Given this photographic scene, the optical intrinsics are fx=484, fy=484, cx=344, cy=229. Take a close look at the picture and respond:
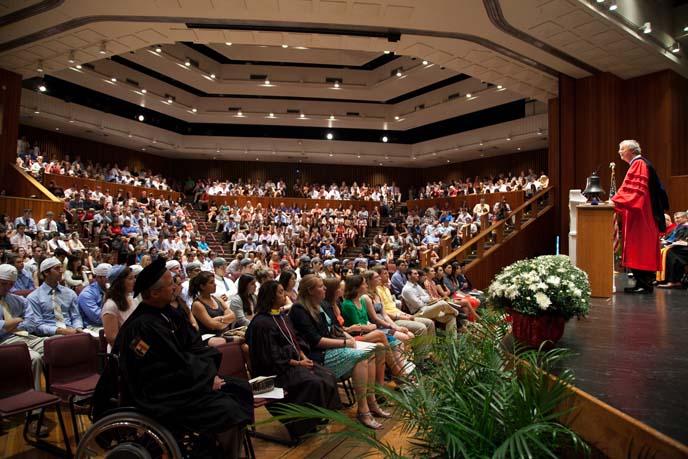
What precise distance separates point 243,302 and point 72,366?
1.70 metres

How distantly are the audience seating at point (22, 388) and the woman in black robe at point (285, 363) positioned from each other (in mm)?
1290

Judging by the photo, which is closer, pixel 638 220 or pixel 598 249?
pixel 598 249

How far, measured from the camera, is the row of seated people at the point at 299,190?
20.0 meters

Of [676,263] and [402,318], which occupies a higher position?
[676,263]

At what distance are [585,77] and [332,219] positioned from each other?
30.9ft

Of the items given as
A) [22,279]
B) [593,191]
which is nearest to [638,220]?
[593,191]

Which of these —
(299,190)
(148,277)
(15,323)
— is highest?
(299,190)

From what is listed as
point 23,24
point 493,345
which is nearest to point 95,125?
point 23,24

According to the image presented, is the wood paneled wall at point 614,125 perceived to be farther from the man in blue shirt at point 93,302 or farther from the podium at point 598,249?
the man in blue shirt at point 93,302

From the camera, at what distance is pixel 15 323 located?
3.67 meters

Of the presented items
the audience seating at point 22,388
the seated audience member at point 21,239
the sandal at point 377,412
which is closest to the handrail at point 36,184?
the seated audience member at point 21,239

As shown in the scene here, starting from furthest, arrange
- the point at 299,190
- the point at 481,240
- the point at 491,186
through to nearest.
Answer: the point at 299,190 → the point at 491,186 → the point at 481,240

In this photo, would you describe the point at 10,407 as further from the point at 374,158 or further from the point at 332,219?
the point at 374,158

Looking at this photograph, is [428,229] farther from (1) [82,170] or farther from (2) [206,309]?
(2) [206,309]
